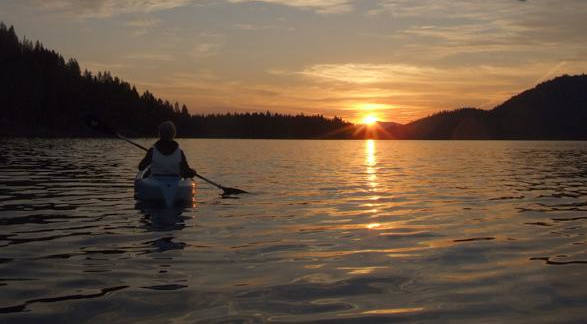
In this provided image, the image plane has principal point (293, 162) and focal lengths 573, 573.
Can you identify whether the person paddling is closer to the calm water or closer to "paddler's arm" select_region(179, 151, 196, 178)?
"paddler's arm" select_region(179, 151, 196, 178)

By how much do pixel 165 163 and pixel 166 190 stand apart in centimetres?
80

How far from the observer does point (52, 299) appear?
6.78 meters

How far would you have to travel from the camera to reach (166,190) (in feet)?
49.8

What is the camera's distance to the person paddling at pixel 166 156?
15.2 meters

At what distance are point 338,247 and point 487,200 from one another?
31.3 ft

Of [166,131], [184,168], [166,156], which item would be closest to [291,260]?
[166,131]

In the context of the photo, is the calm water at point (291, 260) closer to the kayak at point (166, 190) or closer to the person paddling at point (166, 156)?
the kayak at point (166, 190)

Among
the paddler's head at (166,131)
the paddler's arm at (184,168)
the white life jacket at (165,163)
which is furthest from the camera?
the paddler's arm at (184,168)

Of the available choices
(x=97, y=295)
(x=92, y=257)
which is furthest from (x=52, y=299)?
(x=92, y=257)

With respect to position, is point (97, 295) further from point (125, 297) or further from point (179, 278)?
point (179, 278)

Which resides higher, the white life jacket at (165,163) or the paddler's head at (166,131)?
the paddler's head at (166,131)

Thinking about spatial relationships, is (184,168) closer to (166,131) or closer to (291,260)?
(166,131)

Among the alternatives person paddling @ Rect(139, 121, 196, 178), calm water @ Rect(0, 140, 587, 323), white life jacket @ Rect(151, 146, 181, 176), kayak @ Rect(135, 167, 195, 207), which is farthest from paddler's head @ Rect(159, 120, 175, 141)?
calm water @ Rect(0, 140, 587, 323)

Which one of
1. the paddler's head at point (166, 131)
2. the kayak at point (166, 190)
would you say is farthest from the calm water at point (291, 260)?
A: the paddler's head at point (166, 131)
